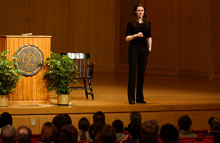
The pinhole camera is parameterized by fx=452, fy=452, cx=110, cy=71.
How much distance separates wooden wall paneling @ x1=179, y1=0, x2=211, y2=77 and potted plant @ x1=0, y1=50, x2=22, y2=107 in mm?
6501

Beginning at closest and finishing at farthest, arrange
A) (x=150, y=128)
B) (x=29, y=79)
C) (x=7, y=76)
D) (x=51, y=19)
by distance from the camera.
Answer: (x=150, y=128) → (x=7, y=76) → (x=29, y=79) → (x=51, y=19)

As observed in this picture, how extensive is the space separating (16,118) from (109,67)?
25.8 feet

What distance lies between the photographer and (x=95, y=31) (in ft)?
44.2

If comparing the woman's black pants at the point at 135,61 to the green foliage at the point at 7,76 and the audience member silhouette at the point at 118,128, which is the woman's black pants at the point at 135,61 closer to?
the green foliage at the point at 7,76

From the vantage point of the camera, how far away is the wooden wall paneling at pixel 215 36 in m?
11.1

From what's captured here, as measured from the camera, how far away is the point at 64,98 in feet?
20.6

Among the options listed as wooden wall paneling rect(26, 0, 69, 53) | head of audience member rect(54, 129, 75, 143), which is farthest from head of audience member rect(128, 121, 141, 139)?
wooden wall paneling rect(26, 0, 69, 53)

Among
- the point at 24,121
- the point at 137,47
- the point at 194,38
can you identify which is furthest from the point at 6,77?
the point at 194,38

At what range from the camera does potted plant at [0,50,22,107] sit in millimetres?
5965

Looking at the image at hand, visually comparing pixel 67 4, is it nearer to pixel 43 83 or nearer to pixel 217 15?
pixel 217 15

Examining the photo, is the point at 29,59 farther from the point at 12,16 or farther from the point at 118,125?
the point at 12,16

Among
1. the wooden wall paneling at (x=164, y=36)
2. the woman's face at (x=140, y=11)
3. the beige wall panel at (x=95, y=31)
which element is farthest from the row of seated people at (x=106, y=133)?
the beige wall panel at (x=95, y=31)

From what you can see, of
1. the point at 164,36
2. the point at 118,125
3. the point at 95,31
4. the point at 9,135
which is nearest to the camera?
the point at 9,135

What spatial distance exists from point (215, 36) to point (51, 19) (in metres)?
4.67
